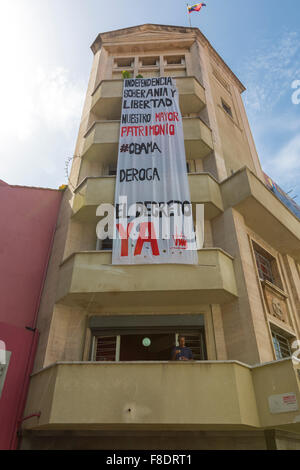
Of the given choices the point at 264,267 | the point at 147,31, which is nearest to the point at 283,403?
the point at 264,267

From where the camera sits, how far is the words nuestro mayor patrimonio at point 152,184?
11797mm

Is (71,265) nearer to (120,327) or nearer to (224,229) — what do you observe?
(120,327)

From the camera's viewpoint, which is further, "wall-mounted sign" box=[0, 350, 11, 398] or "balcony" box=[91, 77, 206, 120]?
"balcony" box=[91, 77, 206, 120]

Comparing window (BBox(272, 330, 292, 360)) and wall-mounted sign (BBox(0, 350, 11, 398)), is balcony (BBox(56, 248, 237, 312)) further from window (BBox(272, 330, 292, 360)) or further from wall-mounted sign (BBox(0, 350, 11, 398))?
window (BBox(272, 330, 292, 360))

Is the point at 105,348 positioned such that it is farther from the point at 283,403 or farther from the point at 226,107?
the point at 226,107

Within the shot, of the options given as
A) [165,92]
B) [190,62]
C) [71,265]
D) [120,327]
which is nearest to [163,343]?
[120,327]

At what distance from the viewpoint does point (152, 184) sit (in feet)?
44.3

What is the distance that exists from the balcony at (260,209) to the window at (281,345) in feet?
14.3

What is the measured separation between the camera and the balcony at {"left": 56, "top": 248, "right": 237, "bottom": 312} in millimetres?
11188

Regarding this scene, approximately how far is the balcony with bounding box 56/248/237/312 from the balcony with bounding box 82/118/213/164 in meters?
6.42

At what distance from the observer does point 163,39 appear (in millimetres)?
22422

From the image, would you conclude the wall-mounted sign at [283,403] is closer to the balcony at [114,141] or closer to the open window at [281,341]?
the open window at [281,341]

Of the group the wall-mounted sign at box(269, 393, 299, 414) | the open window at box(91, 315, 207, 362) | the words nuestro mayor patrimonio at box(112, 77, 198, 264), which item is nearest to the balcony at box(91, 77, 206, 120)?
the words nuestro mayor patrimonio at box(112, 77, 198, 264)
